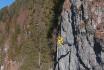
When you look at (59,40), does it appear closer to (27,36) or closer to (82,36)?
(82,36)

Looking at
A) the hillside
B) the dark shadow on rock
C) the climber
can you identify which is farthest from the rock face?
the hillside

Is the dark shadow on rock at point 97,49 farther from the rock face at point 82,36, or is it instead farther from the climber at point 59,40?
the climber at point 59,40

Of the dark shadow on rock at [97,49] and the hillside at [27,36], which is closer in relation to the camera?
the dark shadow on rock at [97,49]

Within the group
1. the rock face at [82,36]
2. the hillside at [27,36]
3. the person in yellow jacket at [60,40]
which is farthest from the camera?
the hillside at [27,36]

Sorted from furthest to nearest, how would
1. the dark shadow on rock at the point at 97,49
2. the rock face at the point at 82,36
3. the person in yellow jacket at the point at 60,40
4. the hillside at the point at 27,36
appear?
the hillside at the point at 27,36 < the person in yellow jacket at the point at 60,40 < the rock face at the point at 82,36 < the dark shadow on rock at the point at 97,49

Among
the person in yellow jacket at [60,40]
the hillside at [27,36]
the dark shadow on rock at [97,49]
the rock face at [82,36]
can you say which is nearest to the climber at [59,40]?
the person in yellow jacket at [60,40]

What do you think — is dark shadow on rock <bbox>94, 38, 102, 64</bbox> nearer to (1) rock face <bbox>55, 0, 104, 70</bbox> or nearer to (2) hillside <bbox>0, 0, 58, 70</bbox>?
(1) rock face <bbox>55, 0, 104, 70</bbox>

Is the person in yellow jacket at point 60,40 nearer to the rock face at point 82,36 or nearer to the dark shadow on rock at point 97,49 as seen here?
the rock face at point 82,36

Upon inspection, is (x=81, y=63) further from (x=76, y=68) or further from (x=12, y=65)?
(x=12, y=65)

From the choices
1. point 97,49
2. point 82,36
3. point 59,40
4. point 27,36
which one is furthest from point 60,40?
point 27,36

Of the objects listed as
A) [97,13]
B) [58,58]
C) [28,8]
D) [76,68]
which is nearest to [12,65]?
[28,8]
